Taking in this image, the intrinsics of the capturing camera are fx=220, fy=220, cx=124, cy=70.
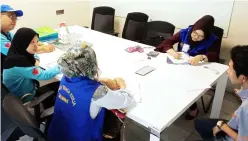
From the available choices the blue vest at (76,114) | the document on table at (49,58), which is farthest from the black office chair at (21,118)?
the document on table at (49,58)

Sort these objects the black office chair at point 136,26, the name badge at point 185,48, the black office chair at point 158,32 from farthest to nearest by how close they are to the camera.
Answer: the black office chair at point 136,26
the black office chair at point 158,32
the name badge at point 185,48

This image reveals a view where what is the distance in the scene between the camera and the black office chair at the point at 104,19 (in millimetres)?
3432

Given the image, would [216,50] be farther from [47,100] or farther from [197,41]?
[47,100]

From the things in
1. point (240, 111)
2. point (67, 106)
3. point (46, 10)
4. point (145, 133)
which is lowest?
point (145, 133)

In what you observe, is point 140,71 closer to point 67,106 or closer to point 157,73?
point 157,73

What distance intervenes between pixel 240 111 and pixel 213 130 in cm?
32

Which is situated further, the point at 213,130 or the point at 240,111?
the point at 213,130

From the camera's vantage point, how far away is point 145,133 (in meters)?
2.12

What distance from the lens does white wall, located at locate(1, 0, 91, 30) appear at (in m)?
3.27

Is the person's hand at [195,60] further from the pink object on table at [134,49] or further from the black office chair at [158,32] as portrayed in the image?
the black office chair at [158,32]

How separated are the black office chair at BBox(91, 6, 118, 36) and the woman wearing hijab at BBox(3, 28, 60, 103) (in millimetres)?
1915

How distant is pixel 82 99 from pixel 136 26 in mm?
2078

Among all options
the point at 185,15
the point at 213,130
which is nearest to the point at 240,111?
the point at 213,130

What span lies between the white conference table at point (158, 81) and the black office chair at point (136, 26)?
662 mm
